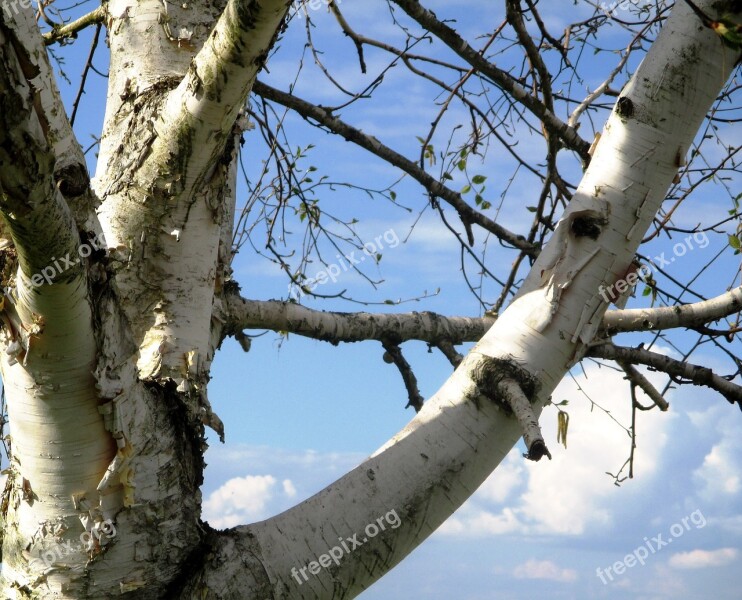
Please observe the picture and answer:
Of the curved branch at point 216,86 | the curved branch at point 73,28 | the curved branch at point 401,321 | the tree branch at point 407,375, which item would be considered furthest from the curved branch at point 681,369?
the curved branch at point 73,28

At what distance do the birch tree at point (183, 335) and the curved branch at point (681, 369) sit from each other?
758 millimetres

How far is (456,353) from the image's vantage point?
9.11ft

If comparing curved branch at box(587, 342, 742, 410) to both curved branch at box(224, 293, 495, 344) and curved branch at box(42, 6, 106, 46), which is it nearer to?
curved branch at box(224, 293, 495, 344)

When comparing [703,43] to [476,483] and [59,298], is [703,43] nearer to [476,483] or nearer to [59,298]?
[476,483]

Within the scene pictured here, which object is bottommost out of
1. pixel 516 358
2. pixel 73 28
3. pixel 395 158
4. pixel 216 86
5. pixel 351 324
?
pixel 516 358

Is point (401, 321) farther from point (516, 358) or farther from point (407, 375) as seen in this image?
point (516, 358)

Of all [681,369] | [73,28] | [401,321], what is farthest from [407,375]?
[73,28]

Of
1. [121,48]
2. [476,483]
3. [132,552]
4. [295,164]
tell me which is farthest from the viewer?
[295,164]

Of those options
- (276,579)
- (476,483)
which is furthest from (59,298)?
(476,483)

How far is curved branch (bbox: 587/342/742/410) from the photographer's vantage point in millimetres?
2398

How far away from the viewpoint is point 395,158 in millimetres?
2844

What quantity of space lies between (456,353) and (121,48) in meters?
1.56

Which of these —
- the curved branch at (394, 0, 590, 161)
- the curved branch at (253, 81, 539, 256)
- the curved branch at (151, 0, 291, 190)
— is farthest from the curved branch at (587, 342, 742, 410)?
the curved branch at (151, 0, 291, 190)

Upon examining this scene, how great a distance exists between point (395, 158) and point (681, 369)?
1305mm
